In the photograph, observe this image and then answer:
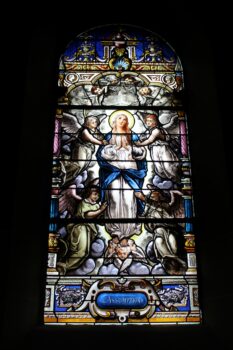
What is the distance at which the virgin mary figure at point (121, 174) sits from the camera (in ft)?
14.1

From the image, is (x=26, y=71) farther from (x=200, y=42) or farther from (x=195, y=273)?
(x=195, y=273)

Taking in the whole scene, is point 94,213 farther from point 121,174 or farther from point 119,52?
point 119,52

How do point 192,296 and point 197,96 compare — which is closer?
point 192,296

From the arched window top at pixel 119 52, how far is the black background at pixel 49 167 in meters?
0.13

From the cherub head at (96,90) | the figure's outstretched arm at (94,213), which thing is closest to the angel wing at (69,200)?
the figure's outstretched arm at (94,213)

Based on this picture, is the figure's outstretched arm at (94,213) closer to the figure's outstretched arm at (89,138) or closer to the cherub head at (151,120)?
the figure's outstretched arm at (89,138)

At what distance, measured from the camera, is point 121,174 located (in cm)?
452

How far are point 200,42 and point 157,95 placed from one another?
0.65 meters

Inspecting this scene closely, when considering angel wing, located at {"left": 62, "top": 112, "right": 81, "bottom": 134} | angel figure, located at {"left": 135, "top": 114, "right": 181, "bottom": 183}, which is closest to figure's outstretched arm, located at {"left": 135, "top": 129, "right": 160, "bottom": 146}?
angel figure, located at {"left": 135, "top": 114, "right": 181, "bottom": 183}

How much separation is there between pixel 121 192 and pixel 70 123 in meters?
Answer: 0.89

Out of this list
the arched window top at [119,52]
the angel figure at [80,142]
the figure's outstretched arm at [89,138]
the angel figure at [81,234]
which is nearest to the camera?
the angel figure at [81,234]

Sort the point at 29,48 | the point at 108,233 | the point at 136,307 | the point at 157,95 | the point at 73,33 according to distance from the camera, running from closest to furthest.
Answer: the point at 136,307
the point at 108,233
the point at 29,48
the point at 157,95
the point at 73,33

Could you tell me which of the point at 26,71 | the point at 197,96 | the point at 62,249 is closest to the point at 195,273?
the point at 62,249

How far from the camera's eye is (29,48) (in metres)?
4.71
